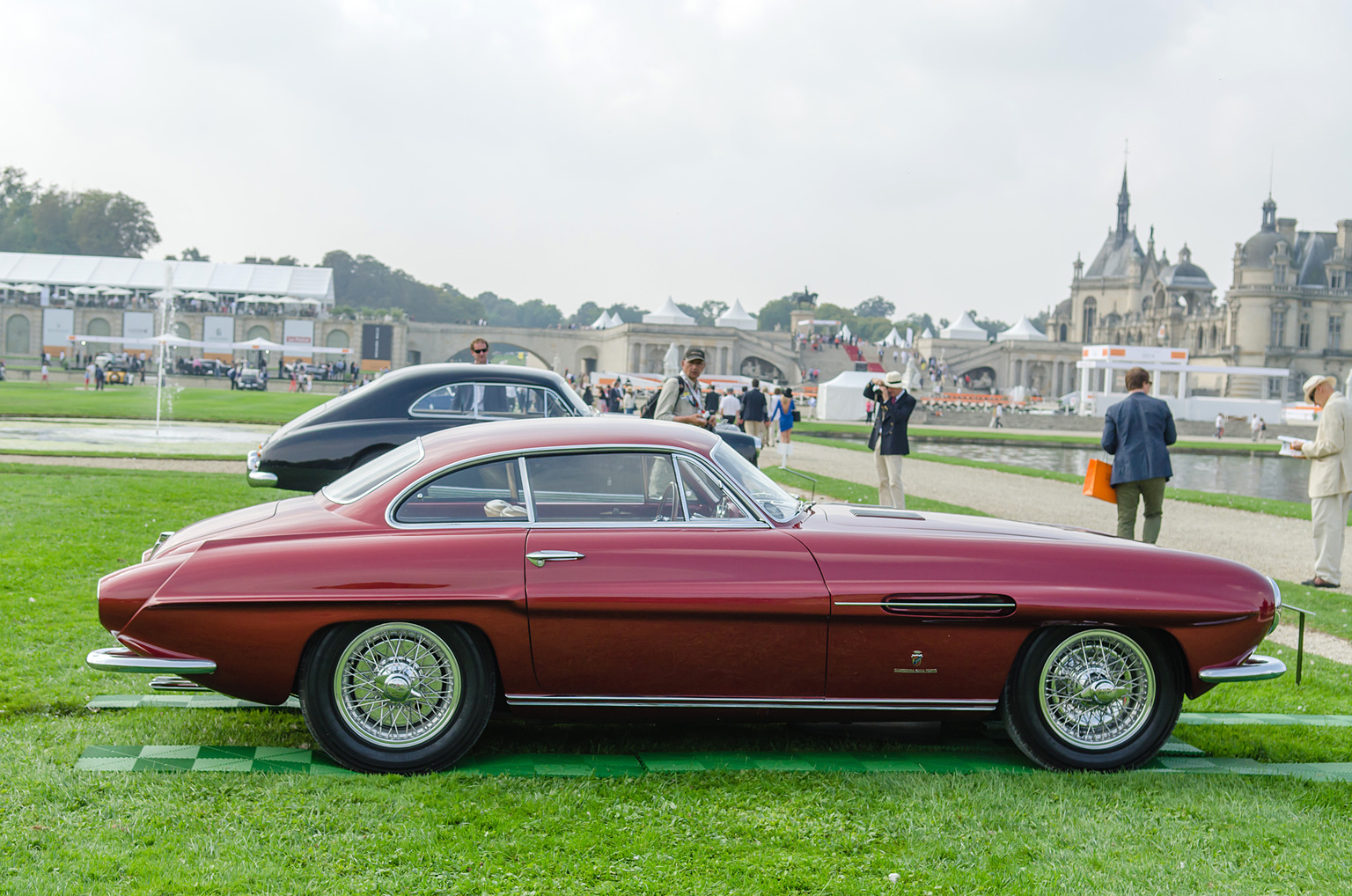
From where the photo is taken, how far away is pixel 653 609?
423cm

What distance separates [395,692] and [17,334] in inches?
4200

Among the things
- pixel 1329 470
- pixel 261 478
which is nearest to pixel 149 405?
pixel 261 478

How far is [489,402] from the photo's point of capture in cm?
1012

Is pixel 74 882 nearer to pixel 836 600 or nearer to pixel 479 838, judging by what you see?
pixel 479 838

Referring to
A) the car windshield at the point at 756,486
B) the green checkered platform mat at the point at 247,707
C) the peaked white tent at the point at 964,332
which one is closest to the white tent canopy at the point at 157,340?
the green checkered platform mat at the point at 247,707

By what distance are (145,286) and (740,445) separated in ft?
307

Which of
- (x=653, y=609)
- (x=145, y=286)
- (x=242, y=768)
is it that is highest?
(x=145, y=286)

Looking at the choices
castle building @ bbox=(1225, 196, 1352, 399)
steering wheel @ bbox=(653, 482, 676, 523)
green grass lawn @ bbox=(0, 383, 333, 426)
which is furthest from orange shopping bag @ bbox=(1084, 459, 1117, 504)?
castle building @ bbox=(1225, 196, 1352, 399)

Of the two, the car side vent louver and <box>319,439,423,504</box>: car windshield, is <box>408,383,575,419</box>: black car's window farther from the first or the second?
the car side vent louver

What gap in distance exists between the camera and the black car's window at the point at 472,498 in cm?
447

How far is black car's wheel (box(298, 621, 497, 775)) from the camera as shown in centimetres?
422

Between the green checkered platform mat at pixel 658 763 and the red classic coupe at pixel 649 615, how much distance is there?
0.63ft

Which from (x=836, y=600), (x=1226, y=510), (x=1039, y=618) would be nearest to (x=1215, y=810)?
(x=1039, y=618)

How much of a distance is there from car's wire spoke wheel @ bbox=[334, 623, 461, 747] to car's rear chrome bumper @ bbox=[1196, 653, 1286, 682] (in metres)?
2.97
